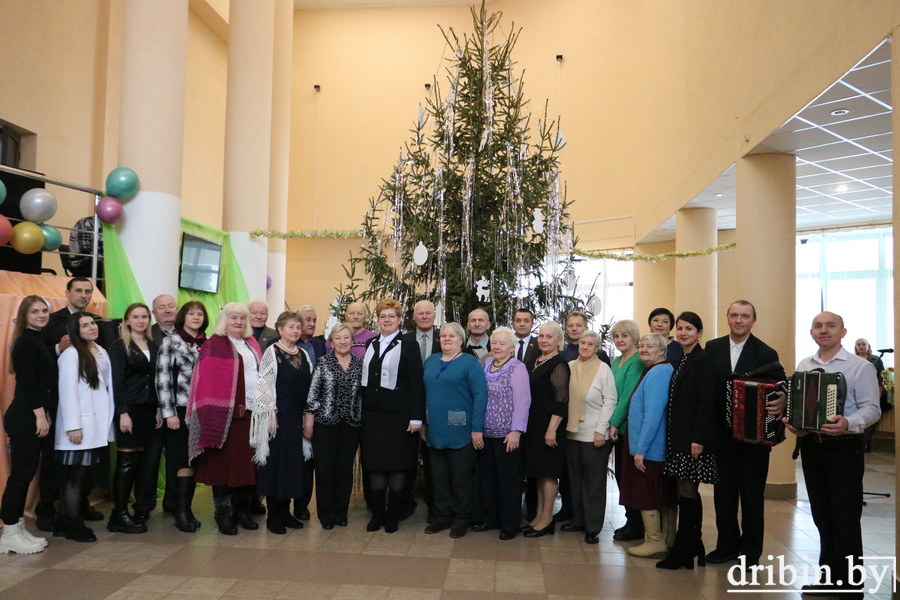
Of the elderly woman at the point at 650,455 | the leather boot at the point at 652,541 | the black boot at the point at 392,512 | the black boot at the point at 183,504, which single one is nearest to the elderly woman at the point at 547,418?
the elderly woman at the point at 650,455

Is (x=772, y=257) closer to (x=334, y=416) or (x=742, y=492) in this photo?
(x=742, y=492)

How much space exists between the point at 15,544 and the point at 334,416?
2.13 metres

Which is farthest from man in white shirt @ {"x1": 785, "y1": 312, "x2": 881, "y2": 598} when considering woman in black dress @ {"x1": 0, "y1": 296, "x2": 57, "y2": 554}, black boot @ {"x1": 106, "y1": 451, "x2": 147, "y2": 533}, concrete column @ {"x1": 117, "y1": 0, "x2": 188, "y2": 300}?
concrete column @ {"x1": 117, "y1": 0, "x2": 188, "y2": 300}

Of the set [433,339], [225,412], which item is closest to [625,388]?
[433,339]

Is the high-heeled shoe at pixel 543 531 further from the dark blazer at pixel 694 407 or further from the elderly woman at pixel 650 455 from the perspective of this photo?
the dark blazer at pixel 694 407

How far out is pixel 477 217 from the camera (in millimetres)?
7266

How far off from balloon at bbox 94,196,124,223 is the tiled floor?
277 cm

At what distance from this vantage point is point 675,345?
6.39 m

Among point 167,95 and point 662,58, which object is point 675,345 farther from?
point 662,58

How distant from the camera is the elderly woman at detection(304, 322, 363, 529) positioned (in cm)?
548

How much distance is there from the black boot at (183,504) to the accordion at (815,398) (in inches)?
159

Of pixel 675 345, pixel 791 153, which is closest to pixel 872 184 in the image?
pixel 791 153

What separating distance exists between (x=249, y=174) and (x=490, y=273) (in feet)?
17.1

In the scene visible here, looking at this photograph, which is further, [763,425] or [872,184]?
[872,184]
